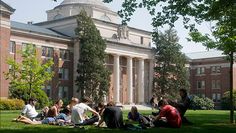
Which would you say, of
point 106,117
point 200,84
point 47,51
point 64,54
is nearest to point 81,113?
point 106,117

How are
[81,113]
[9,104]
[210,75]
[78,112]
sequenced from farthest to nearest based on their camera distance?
[210,75]
[9,104]
[81,113]
[78,112]

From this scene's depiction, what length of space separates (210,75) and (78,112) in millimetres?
78813

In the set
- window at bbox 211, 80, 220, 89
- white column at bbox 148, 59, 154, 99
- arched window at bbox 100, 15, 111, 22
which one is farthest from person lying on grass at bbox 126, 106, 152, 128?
window at bbox 211, 80, 220, 89

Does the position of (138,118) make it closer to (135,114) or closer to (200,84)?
(135,114)

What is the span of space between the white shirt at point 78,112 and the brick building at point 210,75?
7273 centimetres

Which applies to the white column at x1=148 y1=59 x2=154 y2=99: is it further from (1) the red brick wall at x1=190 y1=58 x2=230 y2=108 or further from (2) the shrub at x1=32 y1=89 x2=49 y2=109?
(2) the shrub at x1=32 y1=89 x2=49 y2=109

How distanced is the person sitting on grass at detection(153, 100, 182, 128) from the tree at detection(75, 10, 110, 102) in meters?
42.4

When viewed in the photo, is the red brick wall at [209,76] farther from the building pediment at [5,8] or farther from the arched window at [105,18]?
the building pediment at [5,8]

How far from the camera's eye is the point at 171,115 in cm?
1659

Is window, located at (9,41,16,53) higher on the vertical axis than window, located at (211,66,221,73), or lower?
higher

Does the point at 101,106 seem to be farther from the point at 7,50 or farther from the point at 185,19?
the point at 7,50

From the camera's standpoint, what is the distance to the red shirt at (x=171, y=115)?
1642 centimetres

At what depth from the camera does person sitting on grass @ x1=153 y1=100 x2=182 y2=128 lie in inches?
647

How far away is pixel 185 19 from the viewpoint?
61.2 ft
